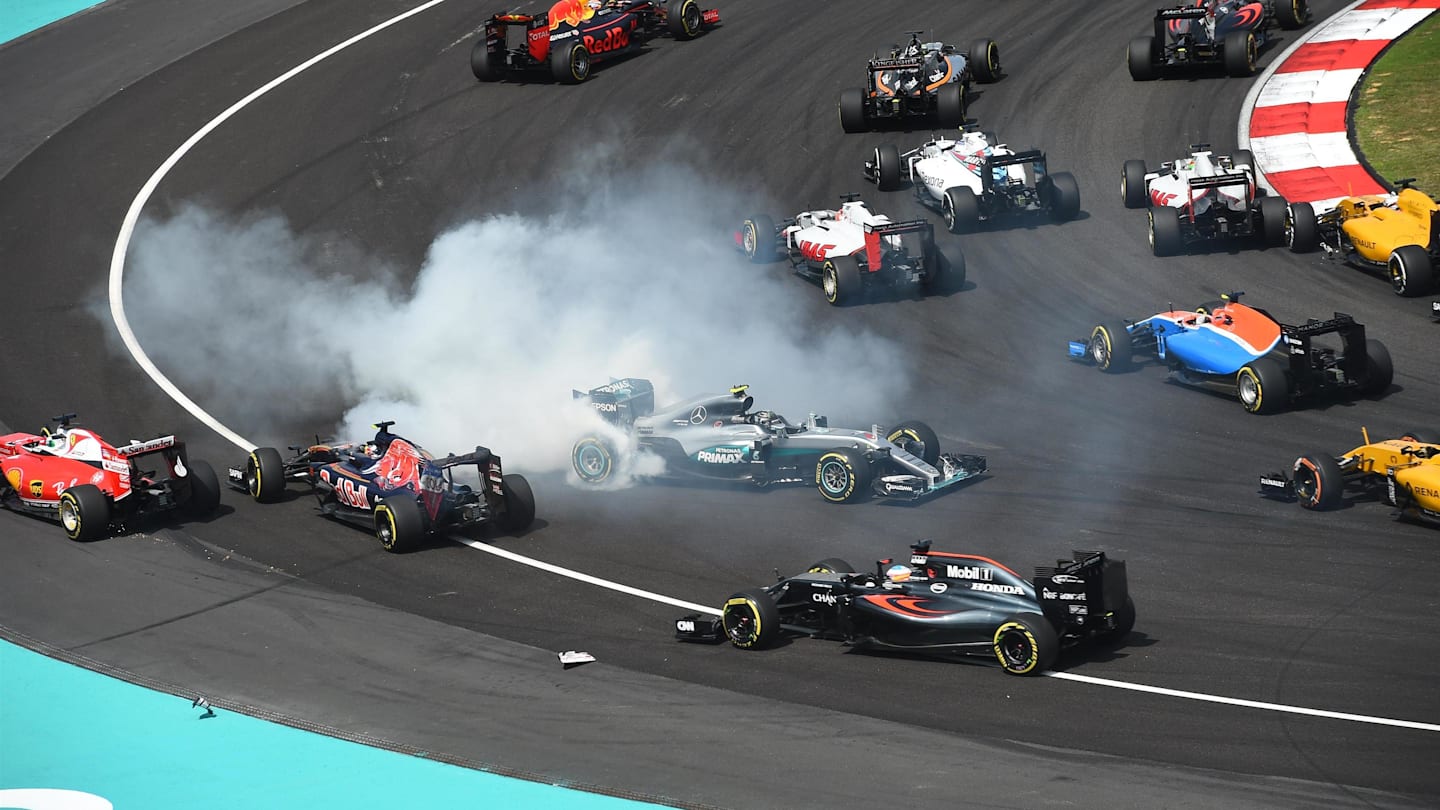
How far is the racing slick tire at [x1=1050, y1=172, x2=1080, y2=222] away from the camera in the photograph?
28938 millimetres

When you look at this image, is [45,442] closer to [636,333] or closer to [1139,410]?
[636,333]

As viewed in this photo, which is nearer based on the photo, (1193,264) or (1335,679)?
(1335,679)

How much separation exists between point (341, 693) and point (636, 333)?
11147 mm

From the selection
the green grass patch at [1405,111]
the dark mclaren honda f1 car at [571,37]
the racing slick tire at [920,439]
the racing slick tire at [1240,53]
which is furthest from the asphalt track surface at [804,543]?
the green grass patch at [1405,111]

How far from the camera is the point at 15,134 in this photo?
35031mm

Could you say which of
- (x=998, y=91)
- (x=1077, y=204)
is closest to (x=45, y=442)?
(x=1077, y=204)

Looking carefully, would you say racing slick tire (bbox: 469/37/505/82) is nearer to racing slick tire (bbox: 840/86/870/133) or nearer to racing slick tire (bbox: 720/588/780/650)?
racing slick tire (bbox: 840/86/870/133)

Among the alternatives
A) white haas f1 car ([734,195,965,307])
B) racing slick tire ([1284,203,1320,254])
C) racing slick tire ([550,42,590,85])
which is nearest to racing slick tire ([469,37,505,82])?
racing slick tire ([550,42,590,85])

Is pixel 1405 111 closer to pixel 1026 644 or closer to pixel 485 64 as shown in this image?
pixel 485 64

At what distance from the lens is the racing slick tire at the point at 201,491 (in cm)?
2034

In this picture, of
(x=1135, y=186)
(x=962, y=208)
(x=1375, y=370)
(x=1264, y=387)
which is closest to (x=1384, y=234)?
(x=1135, y=186)

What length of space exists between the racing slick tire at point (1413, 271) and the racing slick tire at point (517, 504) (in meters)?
14.7

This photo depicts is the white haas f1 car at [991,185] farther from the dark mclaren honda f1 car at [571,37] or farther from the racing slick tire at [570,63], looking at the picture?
the dark mclaren honda f1 car at [571,37]

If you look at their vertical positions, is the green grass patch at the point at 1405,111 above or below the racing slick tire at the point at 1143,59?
below
